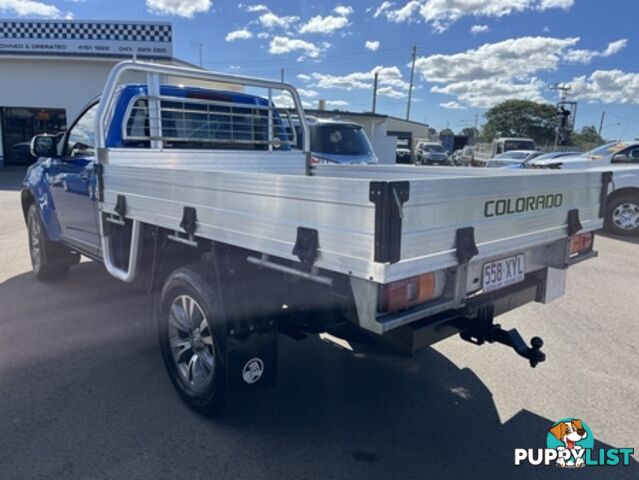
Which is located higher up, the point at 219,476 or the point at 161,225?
the point at 161,225

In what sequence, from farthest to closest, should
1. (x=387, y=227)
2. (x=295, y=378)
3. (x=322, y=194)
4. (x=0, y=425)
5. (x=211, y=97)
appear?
(x=211, y=97) → (x=295, y=378) → (x=0, y=425) → (x=322, y=194) → (x=387, y=227)

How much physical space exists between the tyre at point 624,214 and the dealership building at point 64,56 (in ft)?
53.6

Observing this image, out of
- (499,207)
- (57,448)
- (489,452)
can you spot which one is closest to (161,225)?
(57,448)

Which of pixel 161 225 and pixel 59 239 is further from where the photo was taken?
pixel 59 239

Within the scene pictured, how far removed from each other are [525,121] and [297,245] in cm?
7014

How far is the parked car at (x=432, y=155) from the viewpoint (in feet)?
103

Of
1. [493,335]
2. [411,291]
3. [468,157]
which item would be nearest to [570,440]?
[493,335]

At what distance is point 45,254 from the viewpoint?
17.5 ft

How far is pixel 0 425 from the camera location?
282 cm

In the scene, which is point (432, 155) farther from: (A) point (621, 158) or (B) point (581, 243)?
(B) point (581, 243)

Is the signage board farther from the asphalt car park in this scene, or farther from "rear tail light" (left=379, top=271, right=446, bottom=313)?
"rear tail light" (left=379, top=271, right=446, bottom=313)

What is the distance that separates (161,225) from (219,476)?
1461mm

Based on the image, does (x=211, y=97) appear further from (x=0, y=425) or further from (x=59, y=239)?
(x=0, y=425)

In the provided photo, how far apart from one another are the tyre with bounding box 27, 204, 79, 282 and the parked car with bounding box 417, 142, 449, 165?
27232mm
